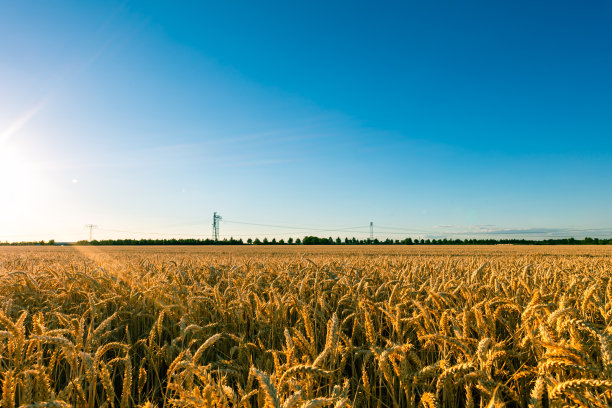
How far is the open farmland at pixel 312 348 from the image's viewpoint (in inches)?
62.3

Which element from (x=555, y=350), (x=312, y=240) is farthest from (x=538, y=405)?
(x=312, y=240)

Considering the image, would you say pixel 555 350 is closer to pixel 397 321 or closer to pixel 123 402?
pixel 397 321

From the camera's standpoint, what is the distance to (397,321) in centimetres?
235

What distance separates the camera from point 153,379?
2619 millimetres

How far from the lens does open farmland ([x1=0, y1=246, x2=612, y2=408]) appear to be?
1.58m

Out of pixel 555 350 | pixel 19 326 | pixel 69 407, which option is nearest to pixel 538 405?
pixel 555 350

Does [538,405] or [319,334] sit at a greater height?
[538,405]

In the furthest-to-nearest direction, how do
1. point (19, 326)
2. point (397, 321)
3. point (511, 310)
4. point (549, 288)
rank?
1. point (549, 288)
2. point (511, 310)
3. point (397, 321)
4. point (19, 326)

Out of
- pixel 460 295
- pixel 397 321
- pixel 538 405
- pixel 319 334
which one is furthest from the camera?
pixel 460 295

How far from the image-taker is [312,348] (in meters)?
2.19

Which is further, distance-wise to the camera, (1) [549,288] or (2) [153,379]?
(1) [549,288]

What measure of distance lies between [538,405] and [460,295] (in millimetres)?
2520

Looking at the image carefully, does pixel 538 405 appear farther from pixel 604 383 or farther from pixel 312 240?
pixel 312 240

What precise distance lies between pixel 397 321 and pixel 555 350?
95cm
